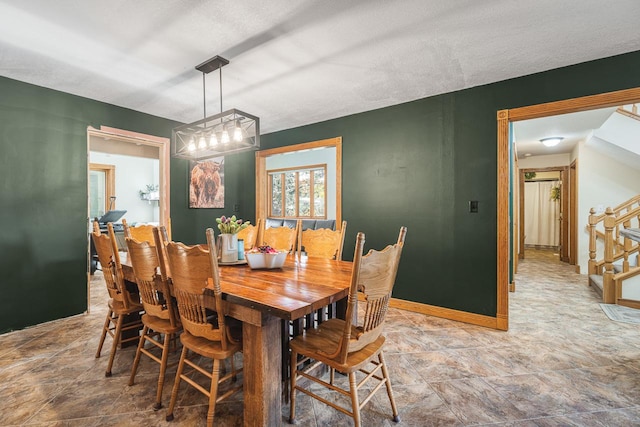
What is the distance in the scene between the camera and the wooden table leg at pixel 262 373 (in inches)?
58.3

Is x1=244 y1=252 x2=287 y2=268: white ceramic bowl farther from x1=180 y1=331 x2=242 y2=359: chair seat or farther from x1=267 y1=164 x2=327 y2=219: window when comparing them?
x1=267 y1=164 x2=327 y2=219: window

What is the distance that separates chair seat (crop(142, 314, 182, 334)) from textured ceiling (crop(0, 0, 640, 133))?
2004 mm

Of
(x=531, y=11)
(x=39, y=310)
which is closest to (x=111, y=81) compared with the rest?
(x=39, y=310)

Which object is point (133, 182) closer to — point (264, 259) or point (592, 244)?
point (264, 259)

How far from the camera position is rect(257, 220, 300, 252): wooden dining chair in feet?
9.41

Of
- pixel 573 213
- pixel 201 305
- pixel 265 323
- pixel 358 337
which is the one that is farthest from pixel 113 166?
pixel 573 213

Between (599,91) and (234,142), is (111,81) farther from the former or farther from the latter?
(599,91)

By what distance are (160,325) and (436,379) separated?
189 centimetres

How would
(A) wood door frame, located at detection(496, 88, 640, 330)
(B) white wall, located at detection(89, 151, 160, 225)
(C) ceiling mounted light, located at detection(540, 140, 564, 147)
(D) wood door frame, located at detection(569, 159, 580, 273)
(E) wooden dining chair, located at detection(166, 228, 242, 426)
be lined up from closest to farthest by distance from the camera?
(E) wooden dining chair, located at detection(166, 228, 242, 426) < (A) wood door frame, located at detection(496, 88, 640, 330) < (C) ceiling mounted light, located at detection(540, 140, 564, 147) < (D) wood door frame, located at detection(569, 159, 580, 273) < (B) white wall, located at detection(89, 151, 160, 225)

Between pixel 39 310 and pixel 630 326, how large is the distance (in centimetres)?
598

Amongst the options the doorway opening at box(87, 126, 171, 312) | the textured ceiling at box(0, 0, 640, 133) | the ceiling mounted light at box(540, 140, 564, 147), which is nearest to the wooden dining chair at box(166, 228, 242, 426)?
the textured ceiling at box(0, 0, 640, 133)

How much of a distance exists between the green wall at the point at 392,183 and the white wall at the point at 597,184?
3.83 m

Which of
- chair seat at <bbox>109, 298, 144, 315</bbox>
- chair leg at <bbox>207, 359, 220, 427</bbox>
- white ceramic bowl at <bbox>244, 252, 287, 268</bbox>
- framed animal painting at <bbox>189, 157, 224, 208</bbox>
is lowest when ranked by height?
chair leg at <bbox>207, 359, 220, 427</bbox>

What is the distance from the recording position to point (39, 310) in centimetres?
308
